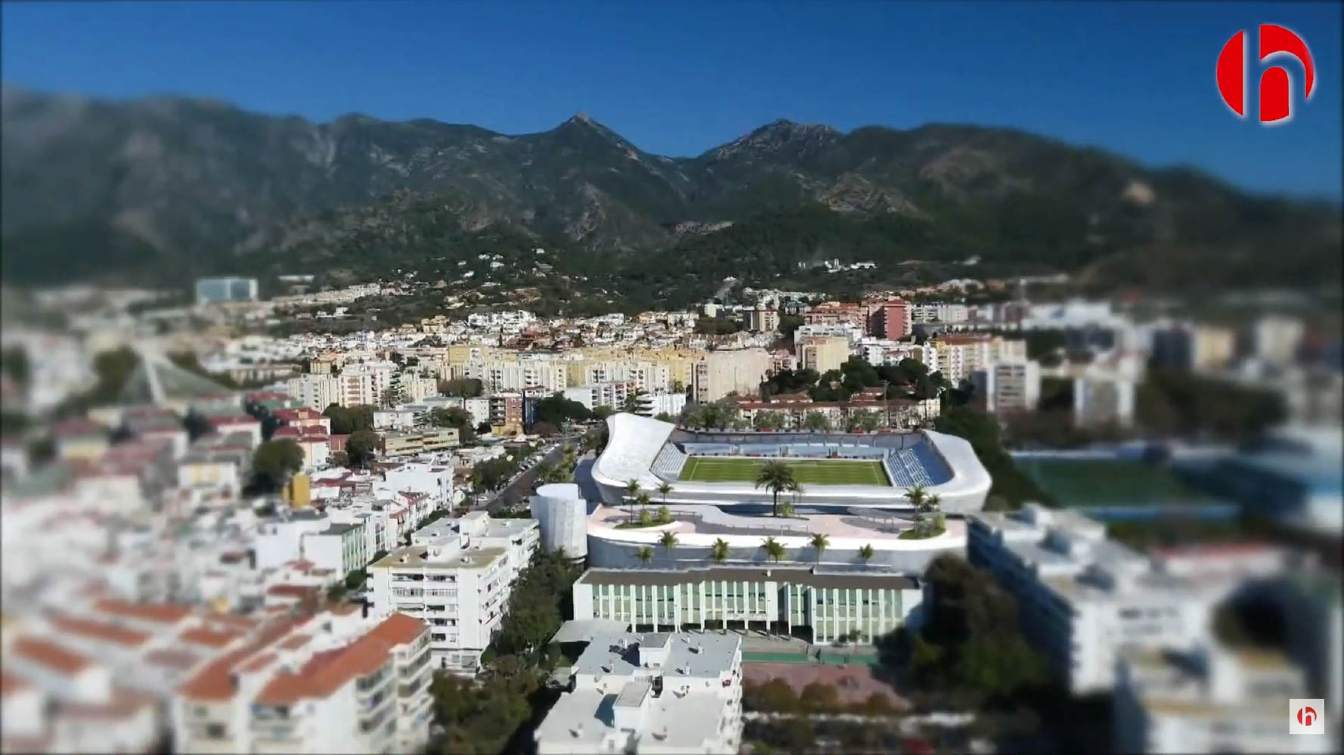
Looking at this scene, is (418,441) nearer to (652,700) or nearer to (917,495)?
(917,495)

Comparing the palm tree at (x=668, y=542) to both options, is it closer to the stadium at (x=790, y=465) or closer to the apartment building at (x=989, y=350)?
the stadium at (x=790, y=465)

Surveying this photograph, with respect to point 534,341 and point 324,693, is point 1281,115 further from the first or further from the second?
point 534,341

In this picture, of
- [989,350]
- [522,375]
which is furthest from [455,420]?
[989,350]

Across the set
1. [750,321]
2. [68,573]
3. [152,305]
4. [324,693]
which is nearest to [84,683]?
[68,573]

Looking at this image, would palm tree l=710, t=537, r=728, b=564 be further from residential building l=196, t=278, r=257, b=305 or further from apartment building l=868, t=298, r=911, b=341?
apartment building l=868, t=298, r=911, b=341

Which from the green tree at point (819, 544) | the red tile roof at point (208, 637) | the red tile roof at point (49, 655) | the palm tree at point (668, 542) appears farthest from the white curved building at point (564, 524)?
the red tile roof at point (49, 655)

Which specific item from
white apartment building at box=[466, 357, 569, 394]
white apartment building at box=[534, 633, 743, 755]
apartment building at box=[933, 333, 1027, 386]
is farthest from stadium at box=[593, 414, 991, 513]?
white apartment building at box=[466, 357, 569, 394]
